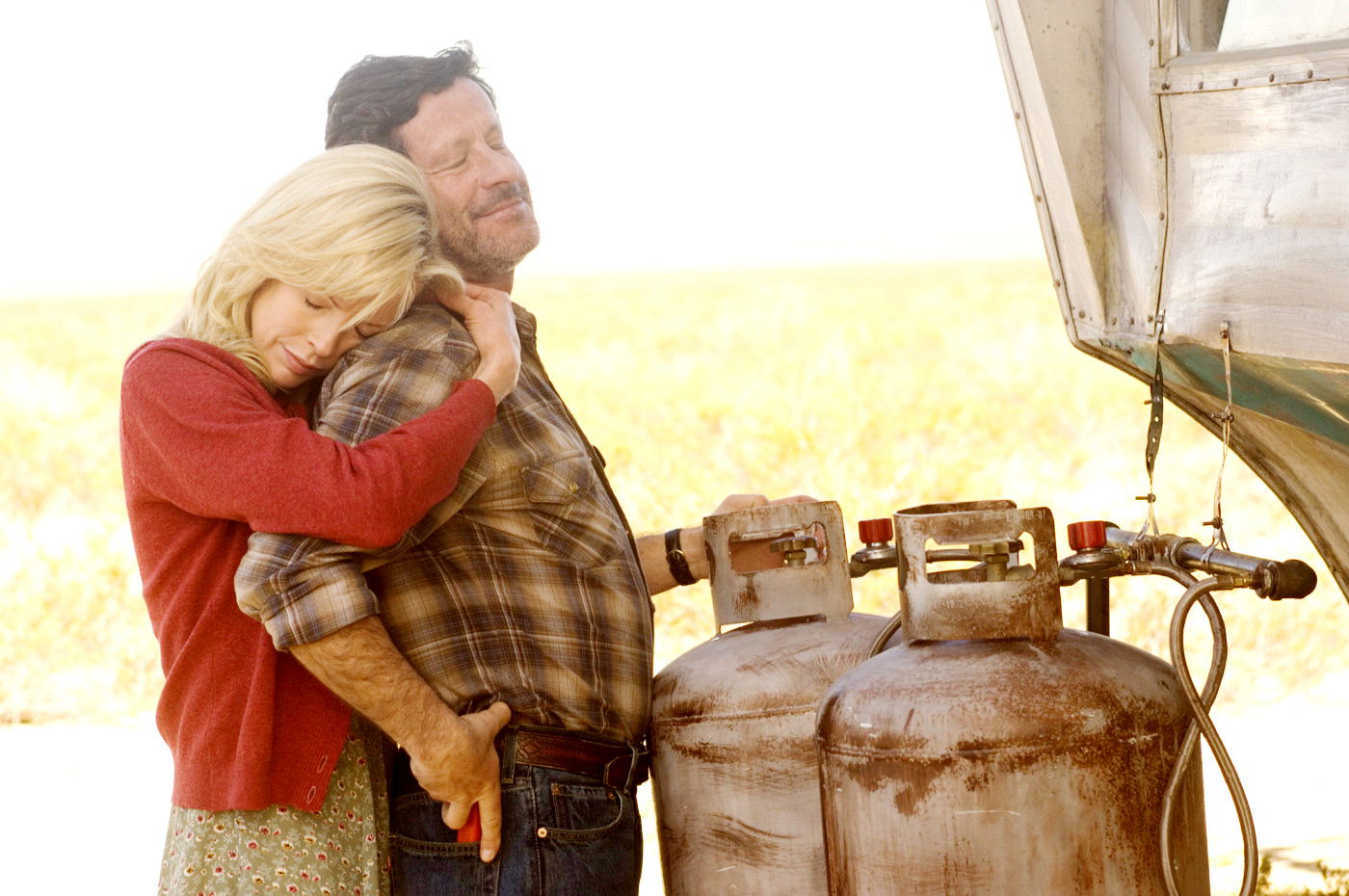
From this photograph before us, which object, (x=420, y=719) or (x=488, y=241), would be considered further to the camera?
(x=488, y=241)

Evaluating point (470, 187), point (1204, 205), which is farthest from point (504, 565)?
point (1204, 205)

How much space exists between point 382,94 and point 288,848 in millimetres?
1637

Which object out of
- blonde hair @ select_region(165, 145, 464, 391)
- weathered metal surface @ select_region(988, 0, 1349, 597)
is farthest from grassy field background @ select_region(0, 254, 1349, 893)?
weathered metal surface @ select_region(988, 0, 1349, 597)

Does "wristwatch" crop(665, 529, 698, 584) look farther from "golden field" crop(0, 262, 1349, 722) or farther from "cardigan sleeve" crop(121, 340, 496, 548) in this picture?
"golden field" crop(0, 262, 1349, 722)

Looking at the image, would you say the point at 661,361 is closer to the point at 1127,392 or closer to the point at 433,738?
the point at 1127,392

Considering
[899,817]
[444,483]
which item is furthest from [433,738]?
[899,817]

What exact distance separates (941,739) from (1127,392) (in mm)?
15512

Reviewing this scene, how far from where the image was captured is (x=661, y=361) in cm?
2089

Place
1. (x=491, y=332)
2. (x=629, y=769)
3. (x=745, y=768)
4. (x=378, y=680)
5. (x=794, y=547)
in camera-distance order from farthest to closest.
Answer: (x=794, y=547)
(x=745, y=768)
(x=629, y=769)
(x=491, y=332)
(x=378, y=680)

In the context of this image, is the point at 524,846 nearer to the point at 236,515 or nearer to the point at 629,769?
the point at 629,769

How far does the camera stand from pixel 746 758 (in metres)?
3.01

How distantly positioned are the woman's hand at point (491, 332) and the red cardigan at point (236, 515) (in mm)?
72

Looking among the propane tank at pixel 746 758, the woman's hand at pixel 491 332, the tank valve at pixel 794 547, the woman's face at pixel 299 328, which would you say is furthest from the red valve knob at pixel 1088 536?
the woman's face at pixel 299 328

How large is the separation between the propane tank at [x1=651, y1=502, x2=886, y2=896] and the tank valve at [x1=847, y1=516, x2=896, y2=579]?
0.16 metres
